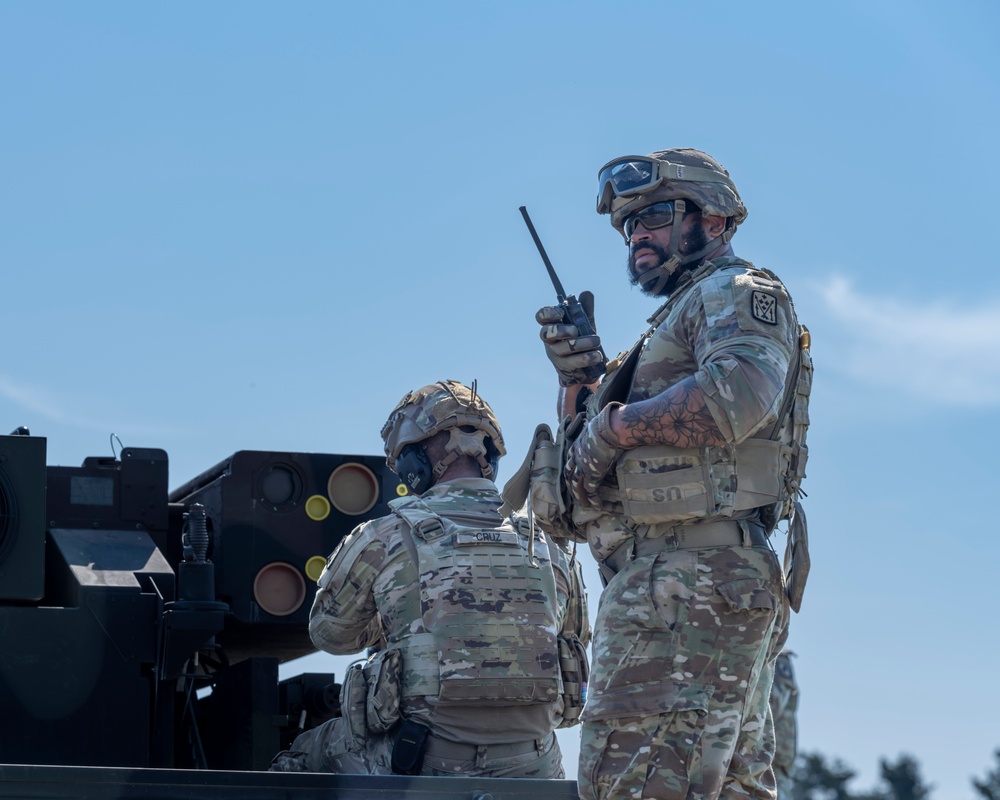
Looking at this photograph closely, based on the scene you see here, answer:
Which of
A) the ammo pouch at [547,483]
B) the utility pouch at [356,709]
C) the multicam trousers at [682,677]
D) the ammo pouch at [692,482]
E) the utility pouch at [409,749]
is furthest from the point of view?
the utility pouch at [356,709]

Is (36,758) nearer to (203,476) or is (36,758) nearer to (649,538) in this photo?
(203,476)

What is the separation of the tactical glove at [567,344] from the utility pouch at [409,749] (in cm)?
166

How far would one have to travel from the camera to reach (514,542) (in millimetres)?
5953

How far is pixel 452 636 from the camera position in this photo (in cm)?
571

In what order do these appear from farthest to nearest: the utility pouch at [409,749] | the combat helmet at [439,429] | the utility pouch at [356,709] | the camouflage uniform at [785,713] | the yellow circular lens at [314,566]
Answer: the camouflage uniform at [785,713] → the yellow circular lens at [314,566] → the combat helmet at [439,429] → the utility pouch at [356,709] → the utility pouch at [409,749]

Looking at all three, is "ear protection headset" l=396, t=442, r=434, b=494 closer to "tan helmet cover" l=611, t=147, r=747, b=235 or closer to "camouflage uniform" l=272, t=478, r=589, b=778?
"camouflage uniform" l=272, t=478, r=589, b=778

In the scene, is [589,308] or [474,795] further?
[474,795]

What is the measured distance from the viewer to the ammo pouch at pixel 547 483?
4.42 meters

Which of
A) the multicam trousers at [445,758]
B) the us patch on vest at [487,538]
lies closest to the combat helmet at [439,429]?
the us patch on vest at [487,538]

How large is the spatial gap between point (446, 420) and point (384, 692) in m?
1.06

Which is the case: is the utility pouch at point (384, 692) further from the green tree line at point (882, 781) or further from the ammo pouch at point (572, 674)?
the green tree line at point (882, 781)

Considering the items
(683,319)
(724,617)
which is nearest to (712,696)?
(724,617)

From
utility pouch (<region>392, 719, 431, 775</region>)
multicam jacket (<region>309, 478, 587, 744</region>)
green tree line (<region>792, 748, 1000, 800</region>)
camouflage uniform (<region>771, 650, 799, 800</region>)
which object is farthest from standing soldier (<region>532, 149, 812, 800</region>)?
green tree line (<region>792, 748, 1000, 800</region>)

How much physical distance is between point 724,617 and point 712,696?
0.61 ft
